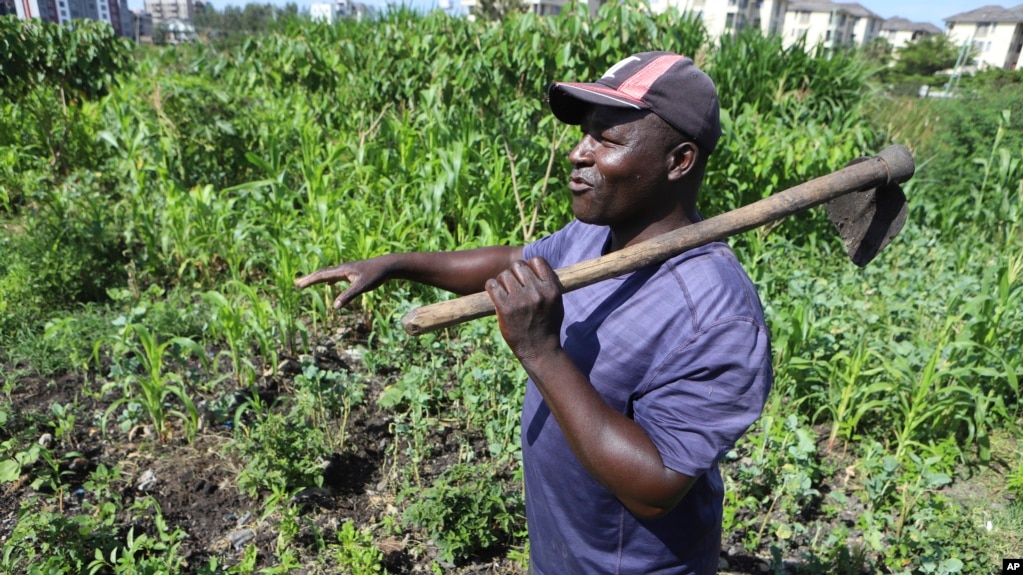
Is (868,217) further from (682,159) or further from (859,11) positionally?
(859,11)

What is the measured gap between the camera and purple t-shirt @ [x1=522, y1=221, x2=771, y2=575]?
3.62ft

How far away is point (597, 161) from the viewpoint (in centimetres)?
125

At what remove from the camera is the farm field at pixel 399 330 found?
245cm

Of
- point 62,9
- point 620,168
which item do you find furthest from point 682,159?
point 62,9

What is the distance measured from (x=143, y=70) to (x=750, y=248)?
7021mm

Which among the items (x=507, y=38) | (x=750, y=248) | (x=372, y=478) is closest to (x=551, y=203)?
(x=750, y=248)

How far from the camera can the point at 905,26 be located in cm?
7706

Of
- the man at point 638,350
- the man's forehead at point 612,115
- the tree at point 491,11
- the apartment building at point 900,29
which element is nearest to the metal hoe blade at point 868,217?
the man at point 638,350

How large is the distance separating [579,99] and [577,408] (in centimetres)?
57

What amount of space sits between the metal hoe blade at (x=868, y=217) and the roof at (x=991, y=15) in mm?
69291

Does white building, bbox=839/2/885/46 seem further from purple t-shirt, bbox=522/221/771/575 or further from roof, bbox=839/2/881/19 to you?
purple t-shirt, bbox=522/221/771/575

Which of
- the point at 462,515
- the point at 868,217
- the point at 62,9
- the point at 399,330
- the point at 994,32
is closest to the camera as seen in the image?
the point at 868,217

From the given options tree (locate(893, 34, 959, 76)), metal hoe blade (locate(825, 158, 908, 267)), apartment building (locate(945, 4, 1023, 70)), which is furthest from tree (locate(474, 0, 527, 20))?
apartment building (locate(945, 4, 1023, 70))

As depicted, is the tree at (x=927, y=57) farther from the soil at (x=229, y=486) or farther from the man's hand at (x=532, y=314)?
the man's hand at (x=532, y=314)
